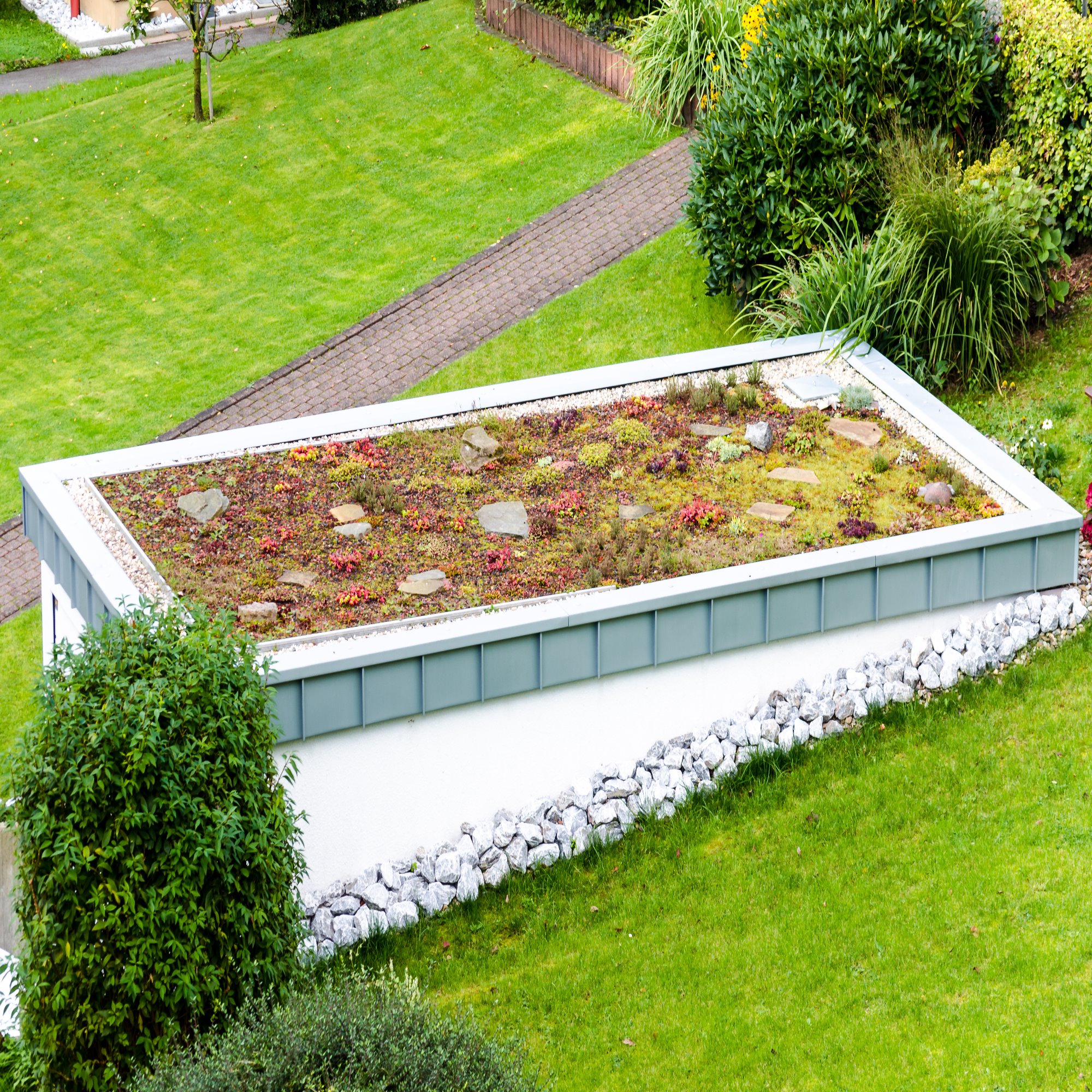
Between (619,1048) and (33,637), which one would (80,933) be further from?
(33,637)

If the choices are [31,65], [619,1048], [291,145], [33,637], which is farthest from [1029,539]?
[31,65]

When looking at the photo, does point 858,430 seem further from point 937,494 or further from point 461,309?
point 461,309

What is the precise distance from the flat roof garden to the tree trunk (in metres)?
12.5

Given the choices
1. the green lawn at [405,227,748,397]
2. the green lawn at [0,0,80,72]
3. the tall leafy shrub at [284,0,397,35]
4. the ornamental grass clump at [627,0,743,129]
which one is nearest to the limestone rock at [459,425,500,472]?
the green lawn at [405,227,748,397]

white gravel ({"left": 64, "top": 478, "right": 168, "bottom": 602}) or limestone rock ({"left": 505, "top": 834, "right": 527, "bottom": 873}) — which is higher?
white gravel ({"left": 64, "top": 478, "right": 168, "bottom": 602})

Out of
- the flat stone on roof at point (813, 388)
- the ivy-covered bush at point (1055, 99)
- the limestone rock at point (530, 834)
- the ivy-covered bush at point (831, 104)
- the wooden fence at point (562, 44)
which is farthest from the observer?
the wooden fence at point (562, 44)

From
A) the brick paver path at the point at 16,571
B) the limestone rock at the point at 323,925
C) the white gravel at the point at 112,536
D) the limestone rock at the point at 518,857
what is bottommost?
the brick paver path at the point at 16,571

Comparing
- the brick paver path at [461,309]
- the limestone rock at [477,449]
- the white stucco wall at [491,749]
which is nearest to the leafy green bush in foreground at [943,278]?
the limestone rock at [477,449]

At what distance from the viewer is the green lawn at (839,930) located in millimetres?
6824

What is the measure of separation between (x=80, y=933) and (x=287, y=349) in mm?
10409

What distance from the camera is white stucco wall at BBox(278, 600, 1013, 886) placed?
8328 millimetres

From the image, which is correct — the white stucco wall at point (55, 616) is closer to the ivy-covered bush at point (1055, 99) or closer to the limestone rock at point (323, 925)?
the limestone rock at point (323, 925)

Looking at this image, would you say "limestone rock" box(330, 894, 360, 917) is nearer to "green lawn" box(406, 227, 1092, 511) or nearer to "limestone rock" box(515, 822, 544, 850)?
"limestone rock" box(515, 822, 544, 850)

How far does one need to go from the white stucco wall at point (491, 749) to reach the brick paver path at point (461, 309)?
5976mm
